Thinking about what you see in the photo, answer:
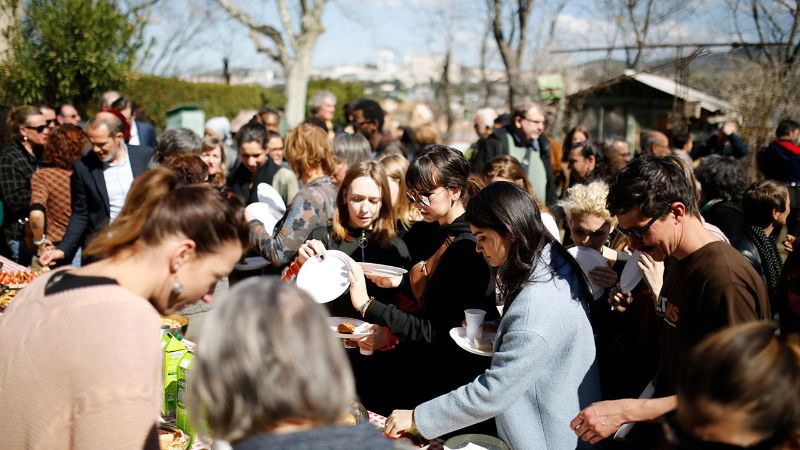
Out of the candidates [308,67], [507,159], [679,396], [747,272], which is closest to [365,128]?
[507,159]

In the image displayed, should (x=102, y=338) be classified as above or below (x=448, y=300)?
above

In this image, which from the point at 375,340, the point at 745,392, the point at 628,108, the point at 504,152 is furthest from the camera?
the point at 628,108

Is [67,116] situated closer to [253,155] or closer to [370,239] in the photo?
[253,155]

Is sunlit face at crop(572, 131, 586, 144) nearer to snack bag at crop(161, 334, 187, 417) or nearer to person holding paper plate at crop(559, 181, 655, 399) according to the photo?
person holding paper plate at crop(559, 181, 655, 399)

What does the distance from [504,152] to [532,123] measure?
1.35 ft

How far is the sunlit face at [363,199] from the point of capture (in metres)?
3.19

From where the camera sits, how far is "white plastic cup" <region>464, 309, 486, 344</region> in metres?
2.30

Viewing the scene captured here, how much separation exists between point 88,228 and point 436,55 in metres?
17.7

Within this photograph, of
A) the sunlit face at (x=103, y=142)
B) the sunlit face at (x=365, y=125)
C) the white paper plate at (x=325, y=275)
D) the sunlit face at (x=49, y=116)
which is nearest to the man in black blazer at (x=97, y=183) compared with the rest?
the sunlit face at (x=103, y=142)

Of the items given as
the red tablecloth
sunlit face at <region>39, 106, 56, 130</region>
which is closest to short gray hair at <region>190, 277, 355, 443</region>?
the red tablecloth

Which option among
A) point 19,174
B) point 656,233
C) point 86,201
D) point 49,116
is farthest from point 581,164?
point 49,116

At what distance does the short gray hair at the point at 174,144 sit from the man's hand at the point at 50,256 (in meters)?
1.03

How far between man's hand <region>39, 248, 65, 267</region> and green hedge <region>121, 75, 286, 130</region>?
10.1 metres

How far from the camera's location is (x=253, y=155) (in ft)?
15.8
